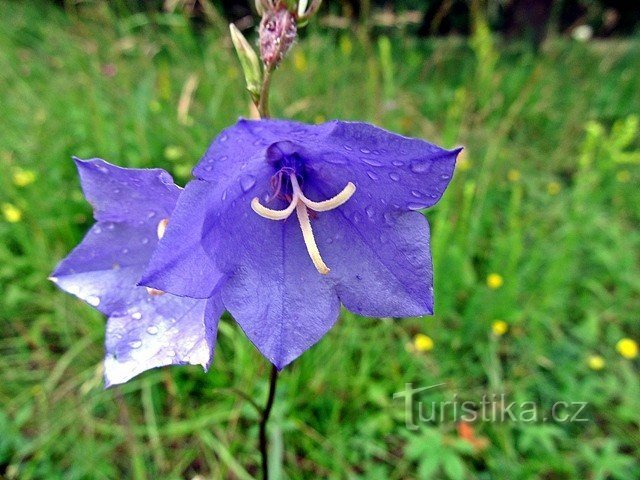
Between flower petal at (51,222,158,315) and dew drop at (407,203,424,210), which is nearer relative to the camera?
dew drop at (407,203,424,210)

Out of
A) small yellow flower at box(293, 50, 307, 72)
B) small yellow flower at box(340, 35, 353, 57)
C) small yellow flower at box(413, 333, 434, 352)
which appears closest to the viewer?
small yellow flower at box(413, 333, 434, 352)

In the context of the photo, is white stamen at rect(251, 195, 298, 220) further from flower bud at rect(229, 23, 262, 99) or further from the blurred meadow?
the blurred meadow

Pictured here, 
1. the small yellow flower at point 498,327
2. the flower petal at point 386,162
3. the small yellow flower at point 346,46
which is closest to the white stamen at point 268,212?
the flower petal at point 386,162

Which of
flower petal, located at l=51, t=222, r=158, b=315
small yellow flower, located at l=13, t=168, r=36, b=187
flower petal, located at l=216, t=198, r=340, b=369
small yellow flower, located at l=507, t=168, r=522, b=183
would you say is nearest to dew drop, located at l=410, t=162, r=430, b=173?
flower petal, located at l=216, t=198, r=340, b=369

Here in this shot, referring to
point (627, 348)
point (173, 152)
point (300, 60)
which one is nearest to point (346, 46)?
point (300, 60)

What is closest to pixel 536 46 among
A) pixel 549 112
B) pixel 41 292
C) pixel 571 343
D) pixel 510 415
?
pixel 549 112

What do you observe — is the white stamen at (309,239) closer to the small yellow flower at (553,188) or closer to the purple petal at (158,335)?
the purple petal at (158,335)
